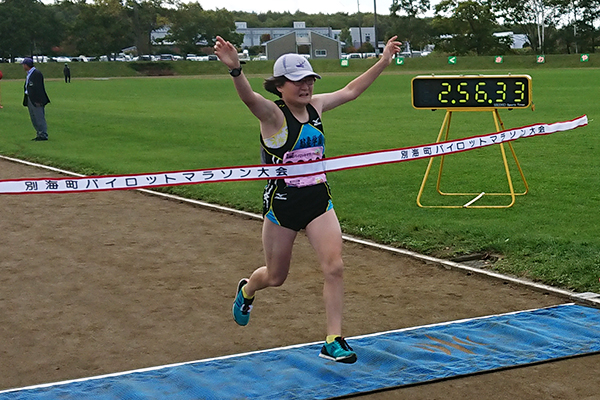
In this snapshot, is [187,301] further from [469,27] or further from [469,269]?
[469,27]

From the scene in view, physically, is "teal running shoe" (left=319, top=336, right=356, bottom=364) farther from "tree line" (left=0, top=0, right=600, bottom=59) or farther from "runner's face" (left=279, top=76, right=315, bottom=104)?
"tree line" (left=0, top=0, right=600, bottom=59)

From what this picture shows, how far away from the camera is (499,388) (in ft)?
17.6

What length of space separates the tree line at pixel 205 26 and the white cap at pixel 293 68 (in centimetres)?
8771

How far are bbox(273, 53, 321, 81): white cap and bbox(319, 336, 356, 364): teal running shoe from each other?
1759mm

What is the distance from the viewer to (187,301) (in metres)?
7.64

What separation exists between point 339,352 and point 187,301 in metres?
2.34

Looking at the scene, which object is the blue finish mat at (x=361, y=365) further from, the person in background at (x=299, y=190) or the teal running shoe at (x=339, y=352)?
the person in background at (x=299, y=190)

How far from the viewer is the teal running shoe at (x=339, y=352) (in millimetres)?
5648

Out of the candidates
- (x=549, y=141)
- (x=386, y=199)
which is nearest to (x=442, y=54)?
(x=549, y=141)

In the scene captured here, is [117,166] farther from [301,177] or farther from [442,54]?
[442,54]

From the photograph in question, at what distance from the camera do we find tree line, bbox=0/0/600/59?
90438 millimetres

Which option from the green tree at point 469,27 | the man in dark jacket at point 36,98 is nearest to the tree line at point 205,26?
the green tree at point 469,27

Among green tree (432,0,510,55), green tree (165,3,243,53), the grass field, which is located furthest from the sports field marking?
green tree (165,3,243,53)

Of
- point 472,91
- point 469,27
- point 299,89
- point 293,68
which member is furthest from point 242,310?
point 469,27
